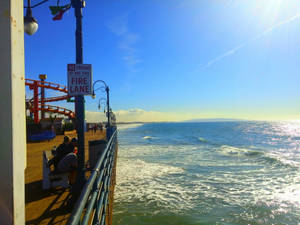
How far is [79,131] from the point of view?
15.8ft

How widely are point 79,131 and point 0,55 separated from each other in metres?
3.99

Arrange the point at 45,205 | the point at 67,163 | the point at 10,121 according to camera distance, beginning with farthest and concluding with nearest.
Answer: the point at 67,163 → the point at 45,205 → the point at 10,121

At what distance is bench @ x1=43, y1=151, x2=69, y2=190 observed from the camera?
576 centimetres

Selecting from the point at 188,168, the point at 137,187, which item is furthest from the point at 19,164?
the point at 188,168

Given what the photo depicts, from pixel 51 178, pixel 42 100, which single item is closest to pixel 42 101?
pixel 42 100

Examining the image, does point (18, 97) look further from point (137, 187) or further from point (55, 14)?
point (137, 187)

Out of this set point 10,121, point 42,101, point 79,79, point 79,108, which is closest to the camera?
point 10,121

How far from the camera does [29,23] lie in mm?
3578

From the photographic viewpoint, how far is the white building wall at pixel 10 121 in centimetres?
98

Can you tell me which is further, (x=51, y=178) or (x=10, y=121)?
(x=51, y=178)

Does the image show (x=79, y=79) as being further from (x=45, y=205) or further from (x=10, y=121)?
(x=10, y=121)

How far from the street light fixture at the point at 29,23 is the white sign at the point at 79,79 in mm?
998

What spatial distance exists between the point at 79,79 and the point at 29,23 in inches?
54.0

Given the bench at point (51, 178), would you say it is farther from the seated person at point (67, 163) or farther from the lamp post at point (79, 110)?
the lamp post at point (79, 110)
